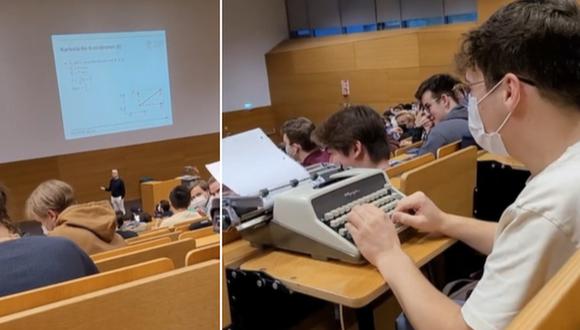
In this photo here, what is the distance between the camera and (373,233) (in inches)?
40.3

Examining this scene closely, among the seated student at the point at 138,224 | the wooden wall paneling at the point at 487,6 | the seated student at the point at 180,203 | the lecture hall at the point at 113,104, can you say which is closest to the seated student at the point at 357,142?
the lecture hall at the point at 113,104

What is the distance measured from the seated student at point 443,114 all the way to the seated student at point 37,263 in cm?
141

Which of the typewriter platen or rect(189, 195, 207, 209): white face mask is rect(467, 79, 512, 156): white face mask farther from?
rect(189, 195, 207, 209): white face mask

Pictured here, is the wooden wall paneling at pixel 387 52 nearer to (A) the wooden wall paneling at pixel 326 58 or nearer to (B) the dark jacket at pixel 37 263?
(A) the wooden wall paneling at pixel 326 58

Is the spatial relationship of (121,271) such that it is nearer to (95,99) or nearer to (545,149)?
(545,149)

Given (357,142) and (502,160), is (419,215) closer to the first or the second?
(357,142)

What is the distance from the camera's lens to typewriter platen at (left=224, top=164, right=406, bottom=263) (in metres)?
1.05

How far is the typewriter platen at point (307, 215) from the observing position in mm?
1050

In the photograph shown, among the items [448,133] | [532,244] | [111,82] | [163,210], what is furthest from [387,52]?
[532,244]

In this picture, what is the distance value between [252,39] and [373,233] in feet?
20.8

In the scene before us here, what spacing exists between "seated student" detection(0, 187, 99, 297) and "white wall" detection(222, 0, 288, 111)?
390cm

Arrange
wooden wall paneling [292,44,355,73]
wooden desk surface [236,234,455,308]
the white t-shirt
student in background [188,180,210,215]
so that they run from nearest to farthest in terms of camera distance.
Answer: the white t-shirt < wooden desk surface [236,234,455,308] < student in background [188,180,210,215] < wooden wall paneling [292,44,355,73]

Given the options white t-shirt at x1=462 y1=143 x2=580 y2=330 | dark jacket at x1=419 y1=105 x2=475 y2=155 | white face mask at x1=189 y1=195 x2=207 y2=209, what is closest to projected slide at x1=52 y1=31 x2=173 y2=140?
white face mask at x1=189 y1=195 x2=207 y2=209

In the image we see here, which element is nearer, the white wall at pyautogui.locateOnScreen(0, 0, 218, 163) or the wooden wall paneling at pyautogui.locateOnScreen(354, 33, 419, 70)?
the white wall at pyautogui.locateOnScreen(0, 0, 218, 163)
